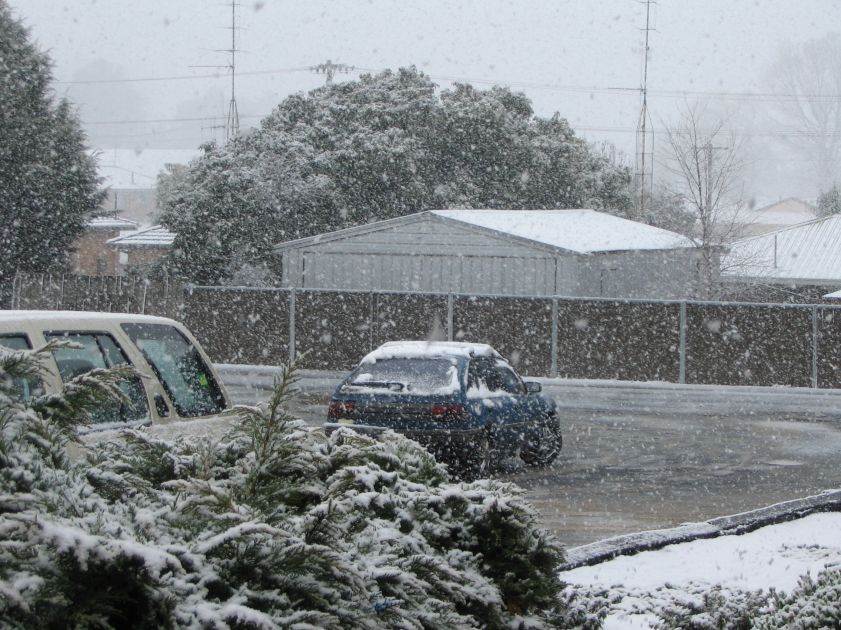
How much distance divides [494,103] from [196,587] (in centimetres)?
4321

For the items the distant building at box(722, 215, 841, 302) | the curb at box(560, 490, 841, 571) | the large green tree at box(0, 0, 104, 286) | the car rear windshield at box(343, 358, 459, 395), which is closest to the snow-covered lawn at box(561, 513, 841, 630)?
the curb at box(560, 490, 841, 571)

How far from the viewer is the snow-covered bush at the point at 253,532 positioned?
2.68 metres

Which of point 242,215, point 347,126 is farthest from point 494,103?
point 242,215

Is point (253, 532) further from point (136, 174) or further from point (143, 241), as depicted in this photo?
point (136, 174)

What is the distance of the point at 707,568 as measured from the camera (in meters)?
6.97

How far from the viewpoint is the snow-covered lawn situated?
6133 mm

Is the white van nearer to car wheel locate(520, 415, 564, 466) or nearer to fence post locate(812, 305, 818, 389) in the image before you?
car wheel locate(520, 415, 564, 466)

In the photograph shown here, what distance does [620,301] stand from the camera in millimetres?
27016

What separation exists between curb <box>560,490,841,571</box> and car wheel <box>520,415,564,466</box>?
16.4ft

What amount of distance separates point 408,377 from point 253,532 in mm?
10140

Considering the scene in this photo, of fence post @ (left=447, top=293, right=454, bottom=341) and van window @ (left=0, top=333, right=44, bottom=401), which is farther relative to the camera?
fence post @ (left=447, top=293, right=454, bottom=341)

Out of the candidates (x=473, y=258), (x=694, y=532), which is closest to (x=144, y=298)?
(x=473, y=258)

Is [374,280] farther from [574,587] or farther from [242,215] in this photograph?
[574,587]

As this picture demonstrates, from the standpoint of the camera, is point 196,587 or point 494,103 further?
point 494,103
